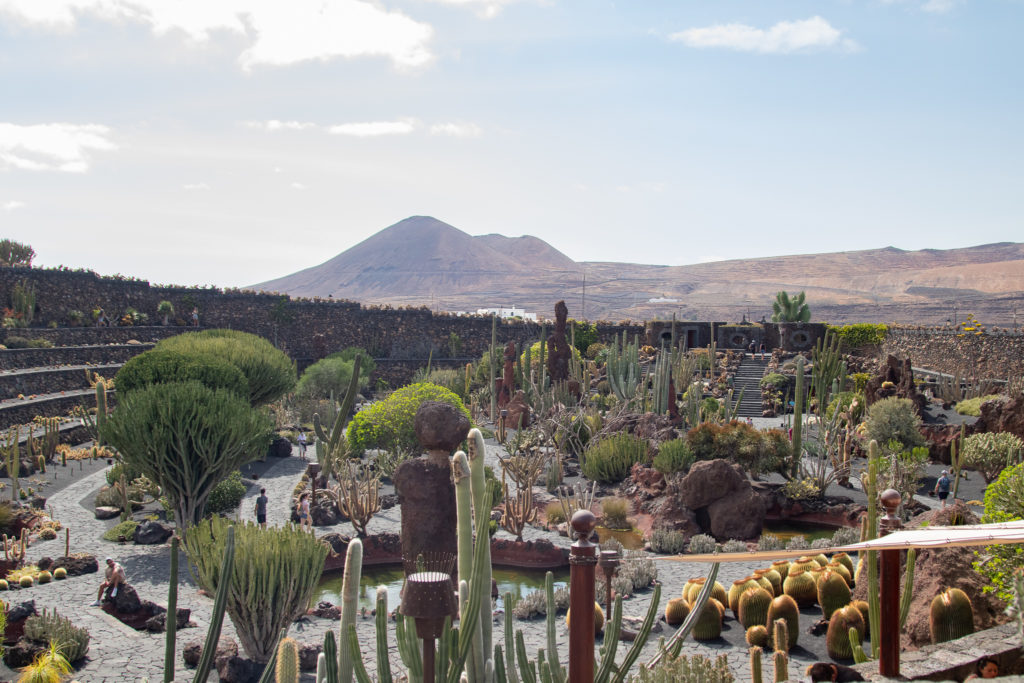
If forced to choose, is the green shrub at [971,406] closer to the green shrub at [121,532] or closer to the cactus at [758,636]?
the cactus at [758,636]

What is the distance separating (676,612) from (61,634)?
646cm

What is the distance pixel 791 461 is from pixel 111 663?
1221cm

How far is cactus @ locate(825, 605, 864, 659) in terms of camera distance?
26.7 ft

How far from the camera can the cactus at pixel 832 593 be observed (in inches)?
360

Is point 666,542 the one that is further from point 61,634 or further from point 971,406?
Result: point 971,406

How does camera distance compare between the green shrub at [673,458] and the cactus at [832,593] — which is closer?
the cactus at [832,593]

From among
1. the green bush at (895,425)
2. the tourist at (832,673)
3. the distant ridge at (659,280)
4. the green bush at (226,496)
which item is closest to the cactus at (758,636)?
the tourist at (832,673)

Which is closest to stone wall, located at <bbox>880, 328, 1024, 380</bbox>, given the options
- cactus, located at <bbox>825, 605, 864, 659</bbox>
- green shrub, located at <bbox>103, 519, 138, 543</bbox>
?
cactus, located at <bbox>825, 605, 864, 659</bbox>

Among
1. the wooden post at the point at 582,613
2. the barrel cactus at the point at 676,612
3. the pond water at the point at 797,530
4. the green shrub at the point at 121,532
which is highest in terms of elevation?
the wooden post at the point at 582,613

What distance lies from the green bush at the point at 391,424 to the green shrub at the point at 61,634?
1014 centimetres

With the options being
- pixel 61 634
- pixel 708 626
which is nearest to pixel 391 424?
pixel 61 634

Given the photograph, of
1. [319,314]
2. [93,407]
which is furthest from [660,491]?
[319,314]

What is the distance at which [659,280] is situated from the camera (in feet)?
405

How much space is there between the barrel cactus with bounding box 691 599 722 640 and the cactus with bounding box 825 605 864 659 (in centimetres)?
113
